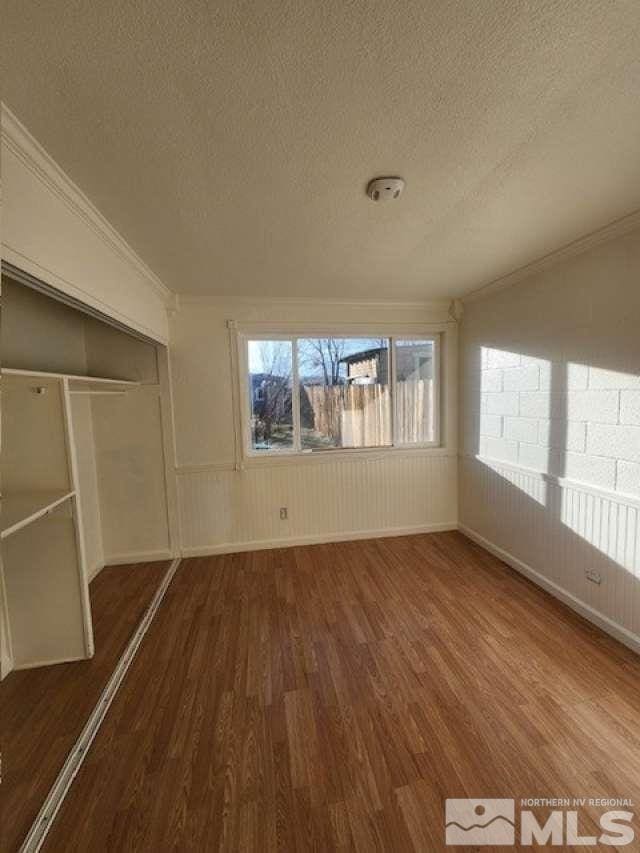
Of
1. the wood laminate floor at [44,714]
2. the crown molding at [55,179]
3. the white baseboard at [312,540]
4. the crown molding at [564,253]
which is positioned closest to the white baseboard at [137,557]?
the white baseboard at [312,540]

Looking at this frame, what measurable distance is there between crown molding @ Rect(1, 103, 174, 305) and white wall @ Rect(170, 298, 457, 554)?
110cm

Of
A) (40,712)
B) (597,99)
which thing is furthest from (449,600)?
(597,99)

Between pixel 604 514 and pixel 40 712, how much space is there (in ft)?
10.4

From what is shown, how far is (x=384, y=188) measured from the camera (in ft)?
4.60

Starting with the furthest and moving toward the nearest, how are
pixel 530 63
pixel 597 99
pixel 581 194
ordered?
pixel 581 194 < pixel 597 99 < pixel 530 63

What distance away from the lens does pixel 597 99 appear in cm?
103

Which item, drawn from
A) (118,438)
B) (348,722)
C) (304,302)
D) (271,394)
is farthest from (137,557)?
(304,302)

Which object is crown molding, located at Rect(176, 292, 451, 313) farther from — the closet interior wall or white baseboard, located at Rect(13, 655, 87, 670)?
white baseboard, located at Rect(13, 655, 87, 670)

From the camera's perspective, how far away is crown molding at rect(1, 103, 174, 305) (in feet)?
3.43

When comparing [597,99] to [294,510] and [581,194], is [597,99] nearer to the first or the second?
[581,194]

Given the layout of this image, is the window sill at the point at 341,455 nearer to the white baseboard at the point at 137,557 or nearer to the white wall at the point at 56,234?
the white baseboard at the point at 137,557

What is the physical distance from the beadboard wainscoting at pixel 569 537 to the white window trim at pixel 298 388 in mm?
786

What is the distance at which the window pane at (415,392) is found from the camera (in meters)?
3.39

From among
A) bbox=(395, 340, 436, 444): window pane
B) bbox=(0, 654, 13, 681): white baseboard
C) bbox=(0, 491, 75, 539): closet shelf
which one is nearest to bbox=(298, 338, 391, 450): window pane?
bbox=(395, 340, 436, 444): window pane
